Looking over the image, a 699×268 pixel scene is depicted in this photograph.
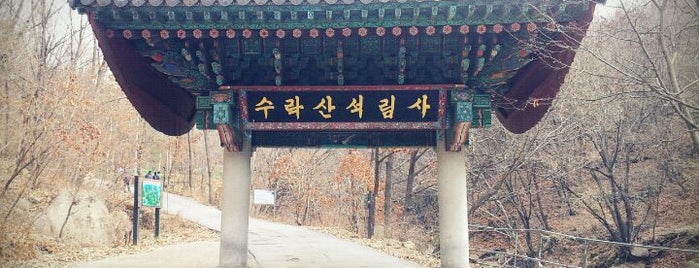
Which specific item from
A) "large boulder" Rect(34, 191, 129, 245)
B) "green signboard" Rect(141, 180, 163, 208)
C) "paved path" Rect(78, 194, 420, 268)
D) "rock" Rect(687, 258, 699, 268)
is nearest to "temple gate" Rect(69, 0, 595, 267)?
"paved path" Rect(78, 194, 420, 268)

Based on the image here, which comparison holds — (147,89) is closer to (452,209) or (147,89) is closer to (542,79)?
(452,209)

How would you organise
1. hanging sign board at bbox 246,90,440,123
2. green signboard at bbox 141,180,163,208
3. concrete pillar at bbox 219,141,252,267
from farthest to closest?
green signboard at bbox 141,180,163,208, concrete pillar at bbox 219,141,252,267, hanging sign board at bbox 246,90,440,123

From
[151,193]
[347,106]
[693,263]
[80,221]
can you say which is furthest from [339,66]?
[693,263]

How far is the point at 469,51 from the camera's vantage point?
6.03 meters

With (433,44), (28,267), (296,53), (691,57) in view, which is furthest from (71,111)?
(691,57)

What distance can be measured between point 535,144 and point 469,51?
1071 centimetres

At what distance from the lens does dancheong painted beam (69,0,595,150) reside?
537 cm

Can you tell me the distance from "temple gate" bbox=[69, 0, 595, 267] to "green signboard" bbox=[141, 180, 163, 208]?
7956 mm

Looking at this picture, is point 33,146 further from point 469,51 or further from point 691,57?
point 691,57

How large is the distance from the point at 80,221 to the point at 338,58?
12.1 metres

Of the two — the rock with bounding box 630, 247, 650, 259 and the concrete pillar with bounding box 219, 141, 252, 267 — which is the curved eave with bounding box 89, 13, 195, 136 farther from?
the rock with bounding box 630, 247, 650, 259

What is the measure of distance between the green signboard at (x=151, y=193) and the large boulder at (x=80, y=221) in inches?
73.4

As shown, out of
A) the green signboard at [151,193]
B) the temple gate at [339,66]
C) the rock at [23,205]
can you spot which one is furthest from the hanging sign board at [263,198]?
the temple gate at [339,66]

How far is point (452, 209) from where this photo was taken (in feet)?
22.2
